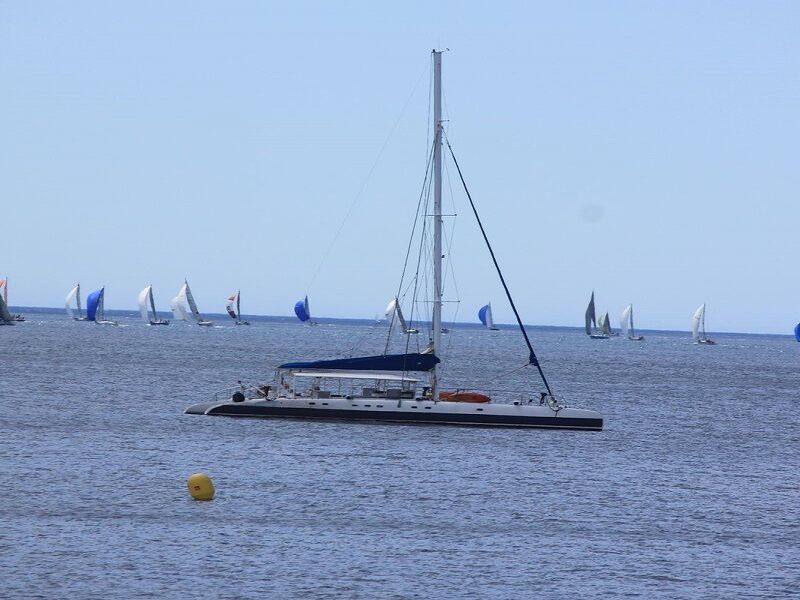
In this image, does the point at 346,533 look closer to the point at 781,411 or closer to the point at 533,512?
the point at 533,512

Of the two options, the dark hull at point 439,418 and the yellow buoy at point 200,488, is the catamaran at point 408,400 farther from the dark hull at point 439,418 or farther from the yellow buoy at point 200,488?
the yellow buoy at point 200,488

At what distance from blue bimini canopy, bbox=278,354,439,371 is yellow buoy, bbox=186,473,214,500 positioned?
1962 cm

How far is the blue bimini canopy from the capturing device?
6184cm

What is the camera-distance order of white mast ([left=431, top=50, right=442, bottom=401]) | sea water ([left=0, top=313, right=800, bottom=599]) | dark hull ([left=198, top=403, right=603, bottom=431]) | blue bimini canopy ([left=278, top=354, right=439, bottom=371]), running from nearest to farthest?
sea water ([left=0, top=313, right=800, bottom=599]) → dark hull ([left=198, top=403, right=603, bottom=431]) → blue bimini canopy ([left=278, top=354, right=439, bottom=371]) → white mast ([left=431, top=50, right=442, bottom=401])

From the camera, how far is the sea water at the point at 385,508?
3241cm

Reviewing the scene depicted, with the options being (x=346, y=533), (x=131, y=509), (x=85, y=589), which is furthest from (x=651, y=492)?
(x=85, y=589)

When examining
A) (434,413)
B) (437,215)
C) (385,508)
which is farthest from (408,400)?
(385,508)

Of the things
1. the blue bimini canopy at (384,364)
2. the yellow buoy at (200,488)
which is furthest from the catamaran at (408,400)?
the yellow buoy at (200,488)

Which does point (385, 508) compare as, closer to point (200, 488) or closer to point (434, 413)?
point (200, 488)

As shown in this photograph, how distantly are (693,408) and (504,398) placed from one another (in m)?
16.1

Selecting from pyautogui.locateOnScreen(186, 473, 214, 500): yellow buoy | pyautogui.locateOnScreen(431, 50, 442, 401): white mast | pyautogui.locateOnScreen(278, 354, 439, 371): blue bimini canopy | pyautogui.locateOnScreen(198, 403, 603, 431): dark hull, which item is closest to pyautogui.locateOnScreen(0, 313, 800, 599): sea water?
pyautogui.locateOnScreen(186, 473, 214, 500): yellow buoy

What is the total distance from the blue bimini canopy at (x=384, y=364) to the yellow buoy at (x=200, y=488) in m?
19.6

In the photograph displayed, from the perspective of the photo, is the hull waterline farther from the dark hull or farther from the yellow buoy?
the yellow buoy

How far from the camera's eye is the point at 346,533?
37.6 metres
